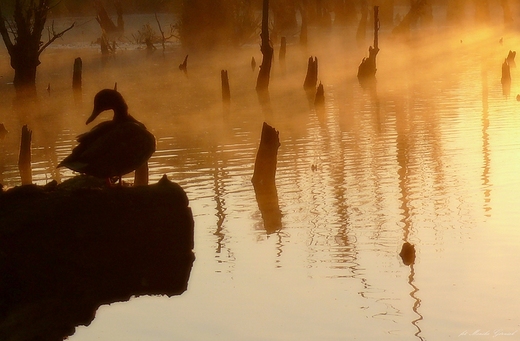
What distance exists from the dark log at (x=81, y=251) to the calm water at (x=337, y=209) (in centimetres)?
231

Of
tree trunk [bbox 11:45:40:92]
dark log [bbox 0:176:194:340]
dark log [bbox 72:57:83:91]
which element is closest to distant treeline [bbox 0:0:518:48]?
tree trunk [bbox 11:45:40:92]

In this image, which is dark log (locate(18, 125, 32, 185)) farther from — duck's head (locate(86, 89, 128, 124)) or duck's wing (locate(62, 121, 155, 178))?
duck's wing (locate(62, 121, 155, 178))

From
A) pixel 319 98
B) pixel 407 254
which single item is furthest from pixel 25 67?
pixel 407 254

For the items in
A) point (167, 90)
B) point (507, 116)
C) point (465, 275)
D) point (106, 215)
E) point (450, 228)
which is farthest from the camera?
point (167, 90)

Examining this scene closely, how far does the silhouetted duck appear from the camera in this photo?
7.39m

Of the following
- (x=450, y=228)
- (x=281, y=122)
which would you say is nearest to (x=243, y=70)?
(x=281, y=122)

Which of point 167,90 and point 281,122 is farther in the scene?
point 167,90

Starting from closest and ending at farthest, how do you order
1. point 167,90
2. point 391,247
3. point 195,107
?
1. point 391,247
2. point 195,107
3. point 167,90

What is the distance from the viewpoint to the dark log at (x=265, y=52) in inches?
1137

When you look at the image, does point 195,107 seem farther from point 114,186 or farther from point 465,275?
point 114,186

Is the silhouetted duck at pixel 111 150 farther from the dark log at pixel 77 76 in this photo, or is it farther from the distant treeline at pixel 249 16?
the distant treeline at pixel 249 16

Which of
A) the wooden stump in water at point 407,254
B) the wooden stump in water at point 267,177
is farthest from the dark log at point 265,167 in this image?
the wooden stump in water at point 407,254

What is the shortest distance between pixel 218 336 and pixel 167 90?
25.9 meters

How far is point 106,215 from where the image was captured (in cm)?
676
